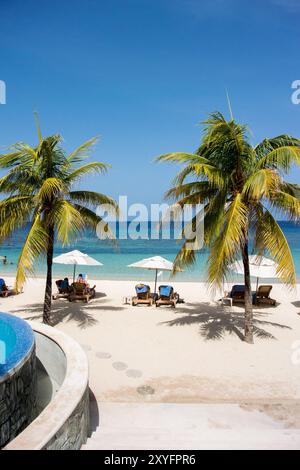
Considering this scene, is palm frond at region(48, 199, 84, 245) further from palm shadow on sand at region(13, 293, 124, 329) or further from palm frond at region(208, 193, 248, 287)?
palm shadow on sand at region(13, 293, 124, 329)

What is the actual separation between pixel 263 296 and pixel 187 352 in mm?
8003

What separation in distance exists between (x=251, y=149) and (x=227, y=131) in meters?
0.88

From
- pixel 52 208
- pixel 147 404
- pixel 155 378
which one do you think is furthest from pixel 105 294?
pixel 147 404

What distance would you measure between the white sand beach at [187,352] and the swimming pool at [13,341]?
74.9 inches

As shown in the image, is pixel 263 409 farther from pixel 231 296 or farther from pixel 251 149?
pixel 231 296

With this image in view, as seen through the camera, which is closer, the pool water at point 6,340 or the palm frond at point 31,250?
the pool water at point 6,340

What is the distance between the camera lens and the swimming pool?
520 cm

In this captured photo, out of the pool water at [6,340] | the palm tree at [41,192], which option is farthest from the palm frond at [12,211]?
the pool water at [6,340]

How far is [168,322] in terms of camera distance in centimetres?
1190

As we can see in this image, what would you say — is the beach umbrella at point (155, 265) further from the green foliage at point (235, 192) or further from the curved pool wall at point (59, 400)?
the curved pool wall at point (59, 400)

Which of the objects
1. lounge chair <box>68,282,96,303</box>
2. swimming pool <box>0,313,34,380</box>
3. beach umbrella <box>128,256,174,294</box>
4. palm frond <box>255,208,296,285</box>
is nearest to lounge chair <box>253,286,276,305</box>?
beach umbrella <box>128,256,174,294</box>

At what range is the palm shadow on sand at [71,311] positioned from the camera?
11.7 meters
